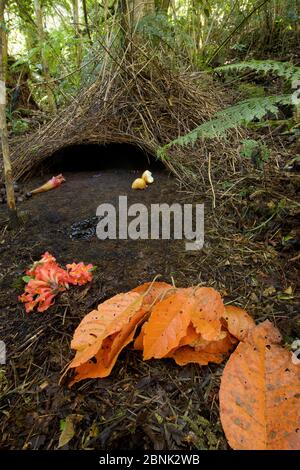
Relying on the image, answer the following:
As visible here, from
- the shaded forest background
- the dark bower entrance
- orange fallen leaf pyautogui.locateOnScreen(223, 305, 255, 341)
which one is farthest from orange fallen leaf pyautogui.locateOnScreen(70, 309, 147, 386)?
the shaded forest background

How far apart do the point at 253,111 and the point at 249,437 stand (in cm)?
123

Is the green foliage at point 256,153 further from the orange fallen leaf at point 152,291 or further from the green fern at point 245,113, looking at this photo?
the orange fallen leaf at point 152,291

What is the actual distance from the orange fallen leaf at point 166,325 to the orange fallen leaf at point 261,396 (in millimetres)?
180

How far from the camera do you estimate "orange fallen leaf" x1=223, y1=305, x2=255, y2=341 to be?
3.76ft

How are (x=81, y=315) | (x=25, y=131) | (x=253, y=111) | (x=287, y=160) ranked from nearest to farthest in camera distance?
(x=81, y=315) < (x=253, y=111) < (x=287, y=160) < (x=25, y=131)

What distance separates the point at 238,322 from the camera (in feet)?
3.87

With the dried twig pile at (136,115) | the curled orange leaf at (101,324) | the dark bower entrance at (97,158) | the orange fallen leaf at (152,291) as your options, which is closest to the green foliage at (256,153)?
the dried twig pile at (136,115)

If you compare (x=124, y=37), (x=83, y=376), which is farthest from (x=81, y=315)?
(x=124, y=37)

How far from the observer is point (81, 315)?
4.45ft

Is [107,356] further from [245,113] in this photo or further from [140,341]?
[245,113]

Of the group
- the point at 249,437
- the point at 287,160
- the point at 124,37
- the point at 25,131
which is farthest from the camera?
the point at 25,131

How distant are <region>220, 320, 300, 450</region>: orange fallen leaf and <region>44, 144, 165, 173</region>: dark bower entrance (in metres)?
1.95
